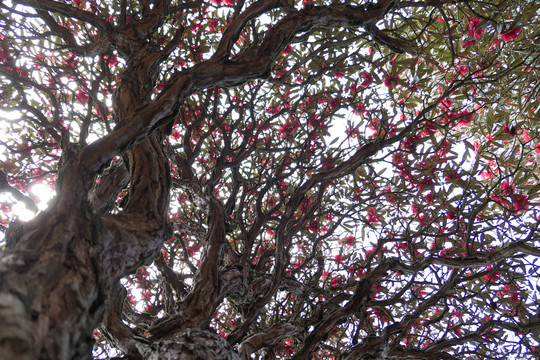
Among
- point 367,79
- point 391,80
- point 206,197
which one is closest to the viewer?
point 206,197

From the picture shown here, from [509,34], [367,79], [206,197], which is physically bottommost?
[206,197]

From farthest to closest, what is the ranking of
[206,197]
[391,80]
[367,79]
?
[367,79] < [391,80] < [206,197]

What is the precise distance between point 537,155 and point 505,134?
1195 mm

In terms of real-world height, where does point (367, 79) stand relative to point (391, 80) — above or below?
above

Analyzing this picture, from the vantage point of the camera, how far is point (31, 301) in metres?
0.70

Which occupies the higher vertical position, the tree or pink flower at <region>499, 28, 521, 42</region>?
pink flower at <region>499, 28, 521, 42</region>

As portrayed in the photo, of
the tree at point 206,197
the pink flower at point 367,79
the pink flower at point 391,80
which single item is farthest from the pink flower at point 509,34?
the pink flower at point 367,79

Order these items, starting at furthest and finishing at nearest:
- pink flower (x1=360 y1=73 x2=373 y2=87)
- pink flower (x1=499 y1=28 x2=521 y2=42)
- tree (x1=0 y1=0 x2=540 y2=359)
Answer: pink flower (x1=360 y1=73 x2=373 y2=87)
pink flower (x1=499 y1=28 x2=521 y2=42)
tree (x1=0 y1=0 x2=540 y2=359)

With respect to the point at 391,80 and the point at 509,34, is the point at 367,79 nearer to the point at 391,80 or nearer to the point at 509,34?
the point at 391,80

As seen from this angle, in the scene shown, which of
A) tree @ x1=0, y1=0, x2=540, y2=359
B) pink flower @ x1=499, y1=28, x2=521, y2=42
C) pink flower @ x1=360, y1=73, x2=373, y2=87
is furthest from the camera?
pink flower @ x1=360, y1=73, x2=373, y2=87

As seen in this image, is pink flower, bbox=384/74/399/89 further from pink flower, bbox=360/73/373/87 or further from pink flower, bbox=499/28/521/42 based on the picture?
pink flower, bbox=499/28/521/42

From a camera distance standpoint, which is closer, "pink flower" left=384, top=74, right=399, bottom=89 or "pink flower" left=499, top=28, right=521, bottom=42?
"pink flower" left=499, top=28, right=521, bottom=42

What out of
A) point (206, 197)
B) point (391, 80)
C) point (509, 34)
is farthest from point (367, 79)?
point (206, 197)

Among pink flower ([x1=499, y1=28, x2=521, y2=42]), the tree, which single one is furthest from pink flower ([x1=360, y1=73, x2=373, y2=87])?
pink flower ([x1=499, y1=28, x2=521, y2=42])
